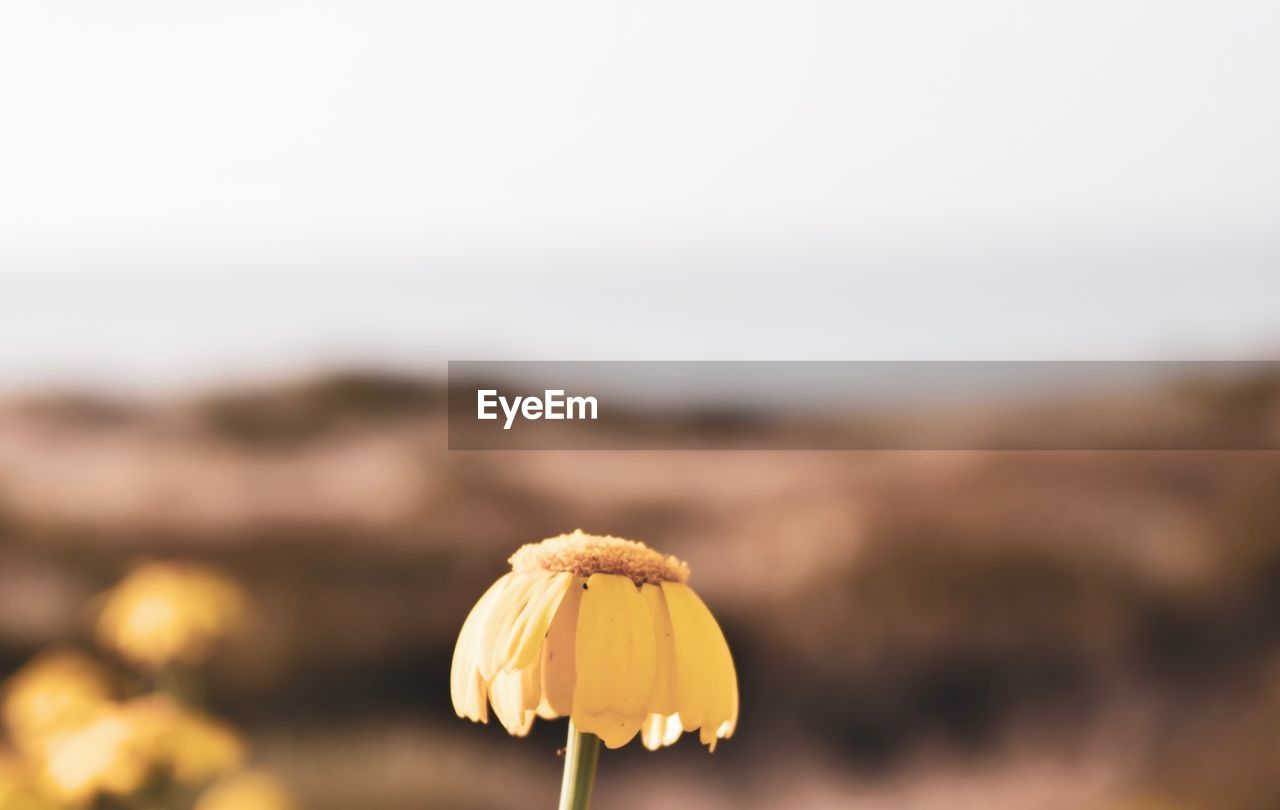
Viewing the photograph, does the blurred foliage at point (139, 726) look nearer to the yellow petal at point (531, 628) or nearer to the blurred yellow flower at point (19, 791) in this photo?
the blurred yellow flower at point (19, 791)

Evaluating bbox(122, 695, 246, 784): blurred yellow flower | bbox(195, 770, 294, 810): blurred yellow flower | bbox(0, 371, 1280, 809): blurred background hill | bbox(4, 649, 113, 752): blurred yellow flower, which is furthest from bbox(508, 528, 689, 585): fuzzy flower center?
bbox(0, 371, 1280, 809): blurred background hill

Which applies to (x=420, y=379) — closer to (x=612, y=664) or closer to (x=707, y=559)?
(x=707, y=559)

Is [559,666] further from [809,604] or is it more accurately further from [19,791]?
[809,604]

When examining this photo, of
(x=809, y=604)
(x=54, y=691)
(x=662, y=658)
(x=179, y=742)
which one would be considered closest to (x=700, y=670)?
(x=662, y=658)

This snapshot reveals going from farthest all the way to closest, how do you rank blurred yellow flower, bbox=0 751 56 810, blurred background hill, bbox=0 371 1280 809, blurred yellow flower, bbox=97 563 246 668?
blurred background hill, bbox=0 371 1280 809 → blurred yellow flower, bbox=97 563 246 668 → blurred yellow flower, bbox=0 751 56 810

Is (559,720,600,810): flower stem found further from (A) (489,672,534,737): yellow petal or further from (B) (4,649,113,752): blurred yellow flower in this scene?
(B) (4,649,113,752): blurred yellow flower

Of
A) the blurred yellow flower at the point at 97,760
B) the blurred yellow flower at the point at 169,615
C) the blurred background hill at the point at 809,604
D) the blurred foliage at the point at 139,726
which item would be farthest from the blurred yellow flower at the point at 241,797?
the blurred background hill at the point at 809,604

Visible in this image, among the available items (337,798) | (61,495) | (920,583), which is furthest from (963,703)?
(61,495)
